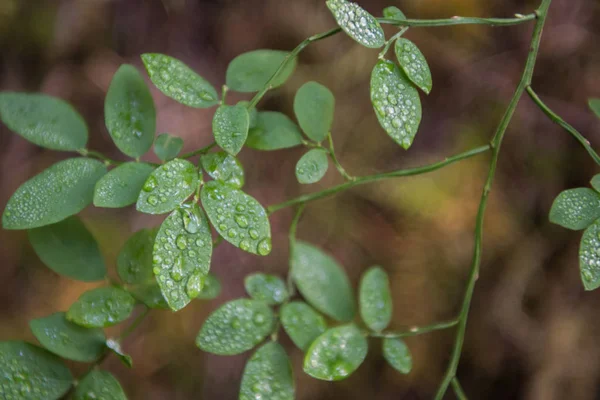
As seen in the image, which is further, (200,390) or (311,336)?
(200,390)

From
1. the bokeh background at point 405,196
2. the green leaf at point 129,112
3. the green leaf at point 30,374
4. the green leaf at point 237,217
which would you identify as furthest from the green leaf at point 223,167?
the bokeh background at point 405,196

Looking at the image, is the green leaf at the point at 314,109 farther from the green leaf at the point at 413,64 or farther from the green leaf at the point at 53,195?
the green leaf at the point at 53,195

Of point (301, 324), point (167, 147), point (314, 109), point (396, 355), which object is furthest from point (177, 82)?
point (396, 355)

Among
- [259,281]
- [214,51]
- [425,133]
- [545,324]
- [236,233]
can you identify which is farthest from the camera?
[214,51]

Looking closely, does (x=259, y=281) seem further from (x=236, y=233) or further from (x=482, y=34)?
(x=482, y=34)

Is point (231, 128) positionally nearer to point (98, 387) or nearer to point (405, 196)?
point (98, 387)

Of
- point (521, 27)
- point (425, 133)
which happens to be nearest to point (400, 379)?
point (425, 133)
